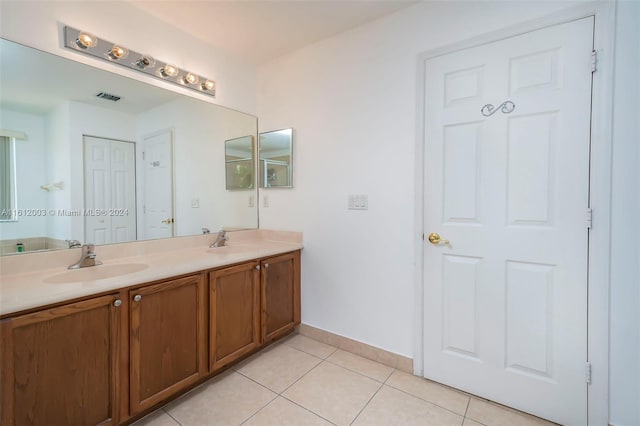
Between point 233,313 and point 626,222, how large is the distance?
223 cm

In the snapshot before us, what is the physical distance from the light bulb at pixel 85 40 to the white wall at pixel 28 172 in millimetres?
484

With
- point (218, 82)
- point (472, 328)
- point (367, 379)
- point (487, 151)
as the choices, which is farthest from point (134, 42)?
point (472, 328)

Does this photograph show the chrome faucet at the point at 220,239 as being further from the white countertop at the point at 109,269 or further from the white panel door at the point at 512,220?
the white panel door at the point at 512,220

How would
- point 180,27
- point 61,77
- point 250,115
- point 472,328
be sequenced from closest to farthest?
point 61,77, point 472,328, point 180,27, point 250,115

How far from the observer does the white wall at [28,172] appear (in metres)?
1.42

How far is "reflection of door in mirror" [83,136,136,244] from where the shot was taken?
1.70m

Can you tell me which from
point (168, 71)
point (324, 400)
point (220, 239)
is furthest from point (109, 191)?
point (324, 400)

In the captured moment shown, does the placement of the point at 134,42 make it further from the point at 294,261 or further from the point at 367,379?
the point at 367,379

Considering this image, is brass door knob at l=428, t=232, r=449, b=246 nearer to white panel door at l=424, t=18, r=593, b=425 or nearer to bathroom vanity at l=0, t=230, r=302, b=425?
white panel door at l=424, t=18, r=593, b=425

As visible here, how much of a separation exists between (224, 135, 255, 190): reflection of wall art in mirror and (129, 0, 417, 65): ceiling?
80cm

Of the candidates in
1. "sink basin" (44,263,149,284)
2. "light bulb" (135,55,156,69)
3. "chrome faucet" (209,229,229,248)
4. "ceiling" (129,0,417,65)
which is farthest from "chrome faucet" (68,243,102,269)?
"ceiling" (129,0,417,65)

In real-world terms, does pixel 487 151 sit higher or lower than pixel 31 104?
lower

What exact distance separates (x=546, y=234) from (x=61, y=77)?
2.84 m

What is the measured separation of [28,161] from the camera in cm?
147
